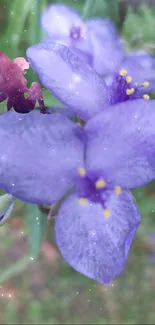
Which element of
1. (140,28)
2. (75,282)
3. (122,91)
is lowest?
(75,282)

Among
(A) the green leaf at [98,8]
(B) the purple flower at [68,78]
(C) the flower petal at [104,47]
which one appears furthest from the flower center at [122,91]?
(A) the green leaf at [98,8]

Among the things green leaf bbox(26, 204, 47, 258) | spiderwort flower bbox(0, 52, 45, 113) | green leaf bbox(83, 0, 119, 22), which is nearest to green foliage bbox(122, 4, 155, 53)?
green leaf bbox(83, 0, 119, 22)

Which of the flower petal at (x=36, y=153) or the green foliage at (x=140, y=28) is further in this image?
the green foliage at (x=140, y=28)

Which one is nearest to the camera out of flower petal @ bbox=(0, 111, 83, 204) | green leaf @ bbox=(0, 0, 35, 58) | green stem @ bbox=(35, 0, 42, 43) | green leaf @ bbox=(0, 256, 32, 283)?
flower petal @ bbox=(0, 111, 83, 204)

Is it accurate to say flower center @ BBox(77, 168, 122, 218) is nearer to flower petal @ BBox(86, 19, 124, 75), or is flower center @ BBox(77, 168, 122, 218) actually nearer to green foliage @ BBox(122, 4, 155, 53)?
flower petal @ BBox(86, 19, 124, 75)

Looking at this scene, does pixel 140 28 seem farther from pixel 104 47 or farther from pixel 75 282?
pixel 75 282

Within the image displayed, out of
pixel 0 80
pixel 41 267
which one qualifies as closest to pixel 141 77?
pixel 0 80

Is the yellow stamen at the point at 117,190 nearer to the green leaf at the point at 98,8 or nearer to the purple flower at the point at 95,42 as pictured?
the purple flower at the point at 95,42

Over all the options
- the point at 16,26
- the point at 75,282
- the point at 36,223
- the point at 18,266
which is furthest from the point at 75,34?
the point at 75,282
